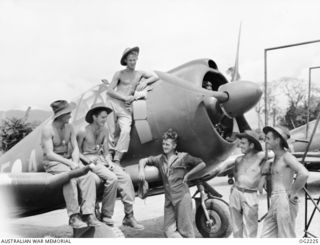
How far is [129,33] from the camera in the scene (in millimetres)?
4898

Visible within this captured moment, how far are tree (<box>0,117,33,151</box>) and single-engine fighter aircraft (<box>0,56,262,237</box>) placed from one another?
1.19 metres

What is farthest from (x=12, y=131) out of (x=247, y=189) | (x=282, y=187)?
(x=282, y=187)

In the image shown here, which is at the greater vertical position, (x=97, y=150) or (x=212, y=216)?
(x=97, y=150)

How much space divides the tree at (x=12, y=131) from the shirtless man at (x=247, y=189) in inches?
134

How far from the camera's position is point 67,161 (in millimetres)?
4074

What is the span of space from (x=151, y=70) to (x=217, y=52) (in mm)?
949

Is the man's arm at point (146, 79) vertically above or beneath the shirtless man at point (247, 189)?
above

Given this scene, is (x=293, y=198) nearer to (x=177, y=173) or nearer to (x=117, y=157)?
(x=177, y=173)

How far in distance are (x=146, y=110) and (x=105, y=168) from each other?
935mm

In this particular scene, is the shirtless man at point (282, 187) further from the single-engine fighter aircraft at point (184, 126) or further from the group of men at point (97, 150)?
the group of men at point (97, 150)

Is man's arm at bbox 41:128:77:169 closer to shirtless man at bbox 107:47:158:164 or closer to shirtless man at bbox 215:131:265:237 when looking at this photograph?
shirtless man at bbox 107:47:158:164

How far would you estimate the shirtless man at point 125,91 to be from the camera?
4551 mm

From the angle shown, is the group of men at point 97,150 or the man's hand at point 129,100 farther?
the man's hand at point 129,100

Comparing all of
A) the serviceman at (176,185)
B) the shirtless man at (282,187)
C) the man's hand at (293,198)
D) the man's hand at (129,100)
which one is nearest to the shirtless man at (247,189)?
the shirtless man at (282,187)
